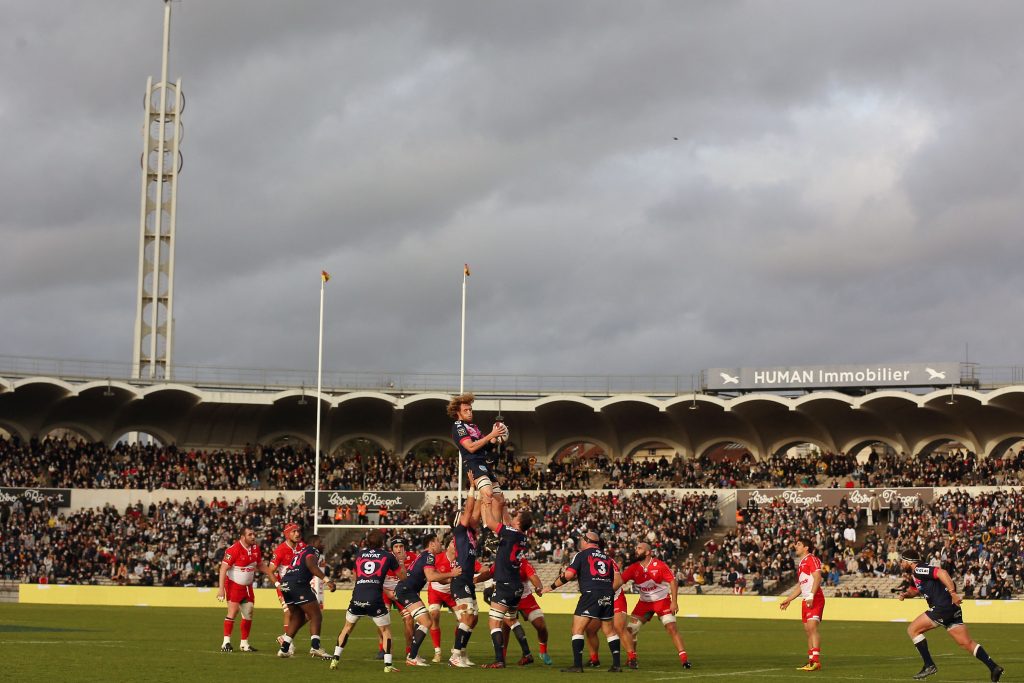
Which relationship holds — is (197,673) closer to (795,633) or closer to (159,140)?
(795,633)

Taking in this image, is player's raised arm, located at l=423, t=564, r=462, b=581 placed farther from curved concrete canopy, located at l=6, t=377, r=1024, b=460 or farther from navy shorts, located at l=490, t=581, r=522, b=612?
curved concrete canopy, located at l=6, t=377, r=1024, b=460

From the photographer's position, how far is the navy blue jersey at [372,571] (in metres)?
17.8

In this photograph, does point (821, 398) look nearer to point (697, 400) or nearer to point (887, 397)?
point (887, 397)

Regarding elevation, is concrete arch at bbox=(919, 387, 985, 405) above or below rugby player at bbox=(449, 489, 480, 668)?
above

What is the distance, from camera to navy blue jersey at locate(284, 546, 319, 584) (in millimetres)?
19688

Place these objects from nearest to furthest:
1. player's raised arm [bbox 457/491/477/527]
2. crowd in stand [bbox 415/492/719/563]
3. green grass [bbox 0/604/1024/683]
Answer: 1. green grass [bbox 0/604/1024/683]
2. player's raised arm [bbox 457/491/477/527]
3. crowd in stand [bbox 415/492/719/563]

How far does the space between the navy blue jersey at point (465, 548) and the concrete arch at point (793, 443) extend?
155 ft

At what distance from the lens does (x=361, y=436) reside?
6438 centimetres

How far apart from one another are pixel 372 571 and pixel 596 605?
329 cm

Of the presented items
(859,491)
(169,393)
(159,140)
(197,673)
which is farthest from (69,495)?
(197,673)

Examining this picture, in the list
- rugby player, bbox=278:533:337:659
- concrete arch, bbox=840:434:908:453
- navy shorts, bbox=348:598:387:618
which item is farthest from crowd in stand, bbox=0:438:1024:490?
navy shorts, bbox=348:598:387:618

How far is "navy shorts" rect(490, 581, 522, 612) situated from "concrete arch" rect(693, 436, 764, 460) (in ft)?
154

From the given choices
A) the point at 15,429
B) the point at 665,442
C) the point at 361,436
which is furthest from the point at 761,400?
the point at 15,429

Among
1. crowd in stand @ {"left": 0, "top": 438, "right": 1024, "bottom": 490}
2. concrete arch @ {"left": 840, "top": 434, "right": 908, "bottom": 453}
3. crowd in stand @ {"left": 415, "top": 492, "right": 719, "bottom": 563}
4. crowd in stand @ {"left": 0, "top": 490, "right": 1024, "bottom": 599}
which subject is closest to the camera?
crowd in stand @ {"left": 0, "top": 490, "right": 1024, "bottom": 599}
